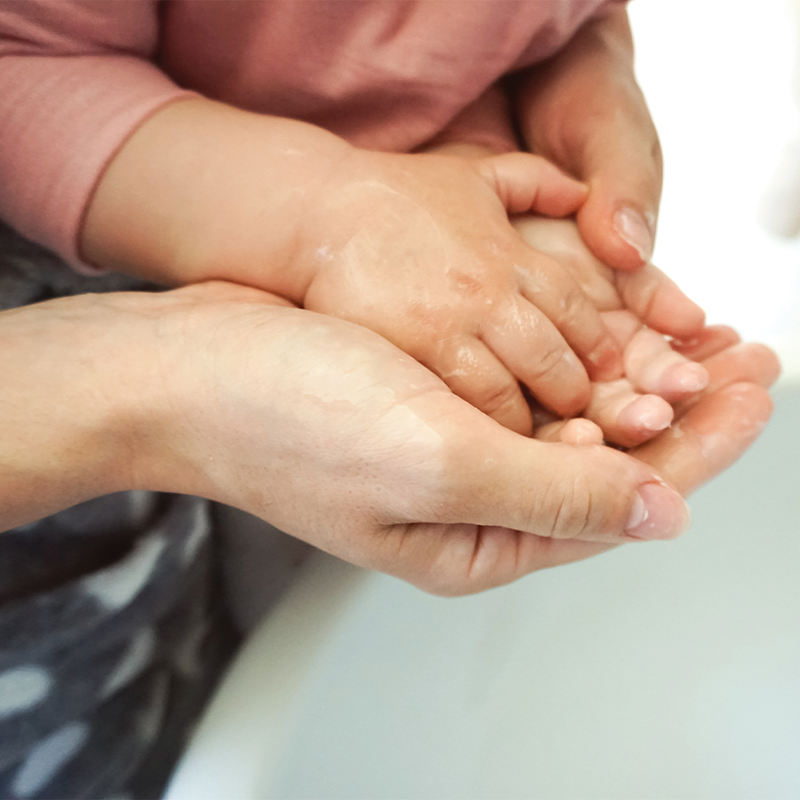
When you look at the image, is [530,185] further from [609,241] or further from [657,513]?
[657,513]

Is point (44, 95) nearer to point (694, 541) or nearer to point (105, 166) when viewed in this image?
point (105, 166)

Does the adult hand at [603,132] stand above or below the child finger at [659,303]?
above

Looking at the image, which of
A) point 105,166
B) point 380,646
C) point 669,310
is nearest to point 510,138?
point 669,310

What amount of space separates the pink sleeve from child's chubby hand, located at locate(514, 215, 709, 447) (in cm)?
33

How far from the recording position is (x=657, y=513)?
387 mm

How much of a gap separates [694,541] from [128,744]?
1.82 ft

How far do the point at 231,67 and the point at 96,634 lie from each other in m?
0.48

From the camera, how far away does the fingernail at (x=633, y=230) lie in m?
0.53

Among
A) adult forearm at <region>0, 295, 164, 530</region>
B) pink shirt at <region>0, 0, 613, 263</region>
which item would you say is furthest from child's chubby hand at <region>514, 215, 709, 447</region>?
adult forearm at <region>0, 295, 164, 530</region>

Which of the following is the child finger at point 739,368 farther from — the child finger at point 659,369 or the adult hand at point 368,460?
the adult hand at point 368,460

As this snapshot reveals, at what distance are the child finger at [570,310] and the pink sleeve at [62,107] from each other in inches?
12.2

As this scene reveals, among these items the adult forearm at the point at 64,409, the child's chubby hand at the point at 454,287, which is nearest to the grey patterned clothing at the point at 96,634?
the adult forearm at the point at 64,409

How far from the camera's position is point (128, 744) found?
1.85 ft

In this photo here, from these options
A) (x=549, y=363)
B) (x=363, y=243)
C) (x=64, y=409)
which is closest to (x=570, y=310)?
(x=549, y=363)
